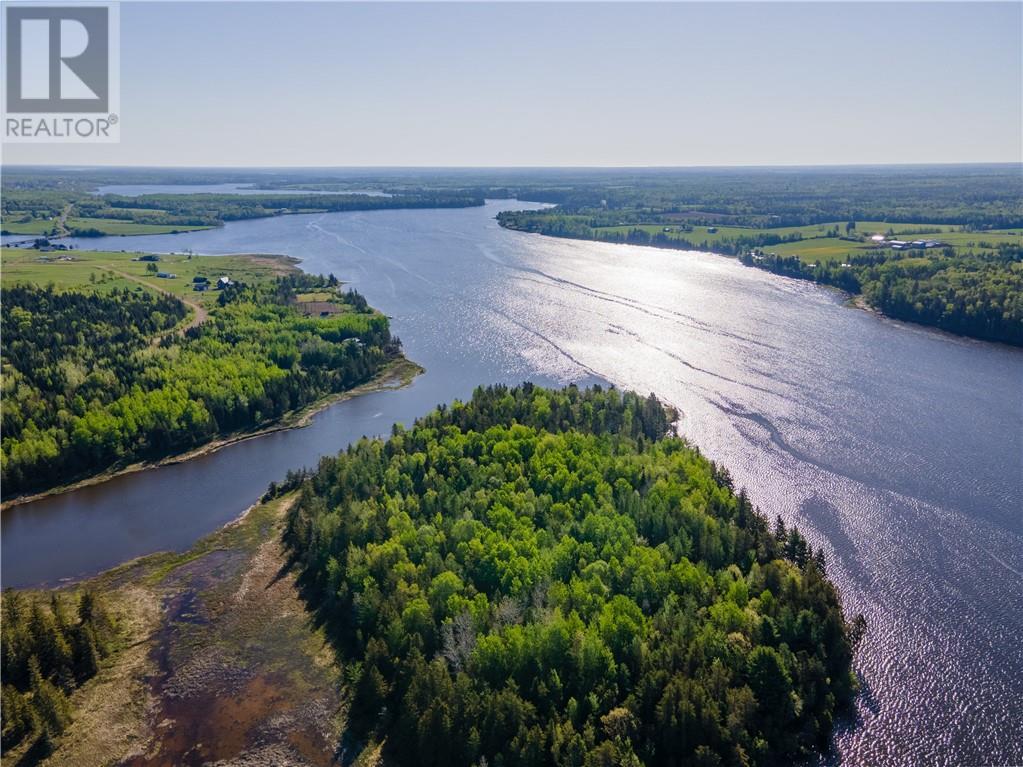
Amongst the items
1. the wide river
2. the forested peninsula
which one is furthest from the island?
the forested peninsula

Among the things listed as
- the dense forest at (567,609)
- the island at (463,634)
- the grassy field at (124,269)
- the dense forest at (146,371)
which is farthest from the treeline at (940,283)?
the grassy field at (124,269)

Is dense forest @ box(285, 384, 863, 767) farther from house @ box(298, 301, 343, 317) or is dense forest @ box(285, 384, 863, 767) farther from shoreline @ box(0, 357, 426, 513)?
house @ box(298, 301, 343, 317)

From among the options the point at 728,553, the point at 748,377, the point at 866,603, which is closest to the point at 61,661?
the point at 728,553

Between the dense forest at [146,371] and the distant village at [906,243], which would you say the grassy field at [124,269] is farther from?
the distant village at [906,243]

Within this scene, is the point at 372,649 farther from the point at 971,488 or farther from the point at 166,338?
the point at 166,338

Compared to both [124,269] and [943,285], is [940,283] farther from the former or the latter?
[124,269]
